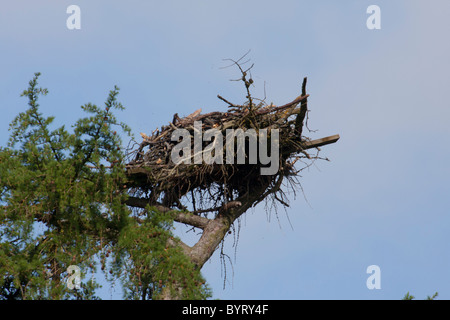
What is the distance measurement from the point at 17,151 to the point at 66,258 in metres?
1.52

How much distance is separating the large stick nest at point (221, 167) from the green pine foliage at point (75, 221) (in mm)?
1008

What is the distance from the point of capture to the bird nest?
8938mm

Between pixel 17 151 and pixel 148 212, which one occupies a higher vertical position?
pixel 17 151

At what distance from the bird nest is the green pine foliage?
3.46 ft

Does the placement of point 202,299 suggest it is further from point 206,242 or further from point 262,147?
point 262,147

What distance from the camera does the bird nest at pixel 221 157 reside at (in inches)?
352

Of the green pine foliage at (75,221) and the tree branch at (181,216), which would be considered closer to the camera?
the green pine foliage at (75,221)

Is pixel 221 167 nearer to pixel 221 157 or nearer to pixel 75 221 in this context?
pixel 221 157

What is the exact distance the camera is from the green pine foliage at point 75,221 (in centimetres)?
723

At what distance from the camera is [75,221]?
25.1ft

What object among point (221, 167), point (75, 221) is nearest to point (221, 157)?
point (221, 167)
